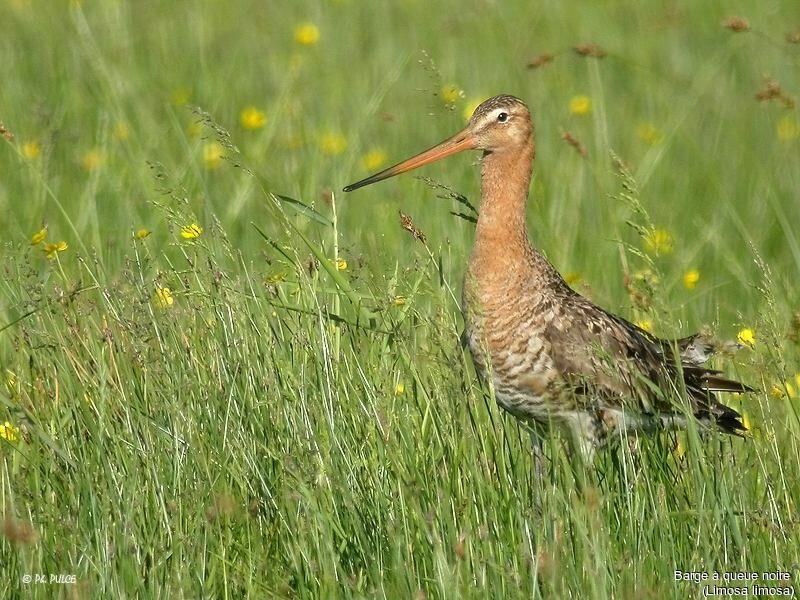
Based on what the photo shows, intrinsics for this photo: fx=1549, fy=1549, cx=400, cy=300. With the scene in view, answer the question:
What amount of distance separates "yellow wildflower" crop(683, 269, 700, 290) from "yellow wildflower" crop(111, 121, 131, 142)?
277 centimetres

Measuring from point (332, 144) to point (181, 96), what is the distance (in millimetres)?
1194

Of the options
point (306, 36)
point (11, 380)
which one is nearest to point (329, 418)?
point (11, 380)

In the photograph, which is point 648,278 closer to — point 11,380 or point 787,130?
point 11,380

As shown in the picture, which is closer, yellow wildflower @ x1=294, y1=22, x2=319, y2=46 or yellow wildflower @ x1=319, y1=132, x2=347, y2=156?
yellow wildflower @ x1=319, y1=132, x2=347, y2=156

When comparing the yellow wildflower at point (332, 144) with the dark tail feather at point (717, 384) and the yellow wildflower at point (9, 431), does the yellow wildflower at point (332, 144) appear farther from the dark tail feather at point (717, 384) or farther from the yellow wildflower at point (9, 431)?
A: the yellow wildflower at point (9, 431)

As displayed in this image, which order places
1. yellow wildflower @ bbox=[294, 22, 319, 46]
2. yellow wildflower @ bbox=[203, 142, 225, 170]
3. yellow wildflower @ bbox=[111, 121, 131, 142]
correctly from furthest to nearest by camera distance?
yellow wildflower @ bbox=[294, 22, 319, 46]
yellow wildflower @ bbox=[203, 142, 225, 170]
yellow wildflower @ bbox=[111, 121, 131, 142]

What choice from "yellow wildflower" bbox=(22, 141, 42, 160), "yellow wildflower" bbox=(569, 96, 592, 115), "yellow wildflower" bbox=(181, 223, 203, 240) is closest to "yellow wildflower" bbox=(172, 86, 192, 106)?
"yellow wildflower" bbox=(22, 141, 42, 160)

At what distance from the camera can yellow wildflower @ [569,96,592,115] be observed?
9383 millimetres

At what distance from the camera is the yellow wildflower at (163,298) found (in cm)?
474

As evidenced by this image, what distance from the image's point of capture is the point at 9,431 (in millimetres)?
4648

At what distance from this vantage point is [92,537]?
13.3 feet

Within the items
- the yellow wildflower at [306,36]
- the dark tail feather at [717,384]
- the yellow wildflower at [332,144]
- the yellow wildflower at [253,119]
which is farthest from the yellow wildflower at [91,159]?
the dark tail feather at [717,384]

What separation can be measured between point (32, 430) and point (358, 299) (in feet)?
3.53

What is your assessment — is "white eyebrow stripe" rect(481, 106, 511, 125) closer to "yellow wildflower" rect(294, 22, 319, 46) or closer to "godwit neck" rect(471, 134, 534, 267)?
"godwit neck" rect(471, 134, 534, 267)
